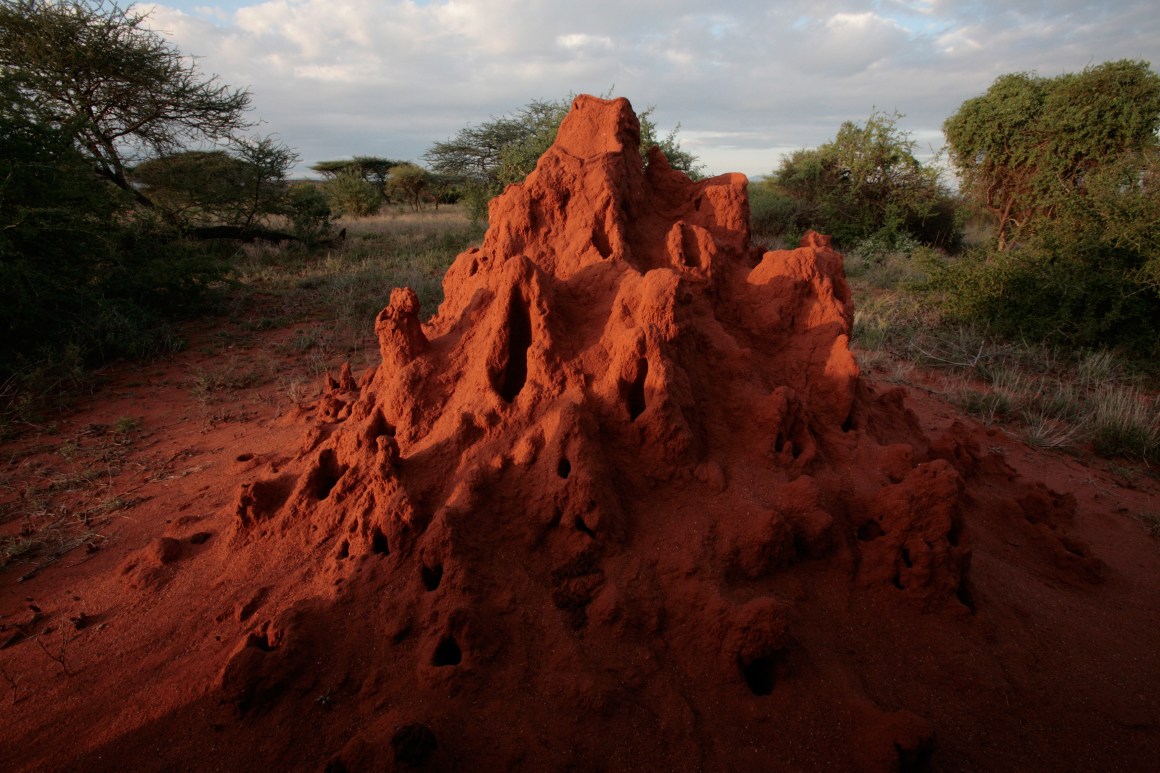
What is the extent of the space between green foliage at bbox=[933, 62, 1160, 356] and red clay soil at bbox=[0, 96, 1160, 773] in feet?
20.4

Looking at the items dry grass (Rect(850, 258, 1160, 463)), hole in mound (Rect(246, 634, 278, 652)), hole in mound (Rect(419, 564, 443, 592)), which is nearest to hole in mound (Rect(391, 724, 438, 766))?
hole in mound (Rect(419, 564, 443, 592))

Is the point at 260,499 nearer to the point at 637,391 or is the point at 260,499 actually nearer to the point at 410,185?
the point at 637,391

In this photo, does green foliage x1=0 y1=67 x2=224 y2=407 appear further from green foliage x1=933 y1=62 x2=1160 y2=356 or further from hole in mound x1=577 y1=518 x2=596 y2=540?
green foliage x1=933 y1=62 x2=1160 y2=356

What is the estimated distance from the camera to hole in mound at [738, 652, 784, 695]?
2.09 metres

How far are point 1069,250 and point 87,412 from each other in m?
12.4

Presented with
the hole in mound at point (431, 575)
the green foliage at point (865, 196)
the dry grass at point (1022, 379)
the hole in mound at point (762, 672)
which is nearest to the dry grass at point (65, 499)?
the hole in mound at point (431, 575)

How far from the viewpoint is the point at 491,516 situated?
246 centimetres

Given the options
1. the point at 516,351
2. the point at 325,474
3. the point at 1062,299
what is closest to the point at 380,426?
the point at 325,474

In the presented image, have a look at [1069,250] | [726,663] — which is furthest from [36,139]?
[1069,250]

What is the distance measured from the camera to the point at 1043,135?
12234 millimetres

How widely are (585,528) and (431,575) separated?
2.12ft

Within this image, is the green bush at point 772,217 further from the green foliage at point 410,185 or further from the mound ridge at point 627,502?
the green foliage at point 410,185

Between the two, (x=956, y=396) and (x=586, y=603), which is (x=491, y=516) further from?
(x=956, y=396)

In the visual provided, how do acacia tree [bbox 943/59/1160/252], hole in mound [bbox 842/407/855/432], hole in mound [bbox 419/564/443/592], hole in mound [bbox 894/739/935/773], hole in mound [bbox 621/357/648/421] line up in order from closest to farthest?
hole in mound [bbox 894/739/935/773] < hole in mound [bbox 419/564/443/592] < hole in mound [bbox 621/357/648/421] < hole in mound [bbox 842/407/855/432] < acacia tree [bbox 943/59/1160/252]
